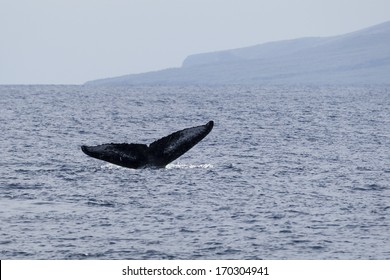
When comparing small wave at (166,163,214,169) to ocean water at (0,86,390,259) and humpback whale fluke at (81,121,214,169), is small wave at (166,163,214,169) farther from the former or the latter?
humpback whale fluke at (81,121,214,169)

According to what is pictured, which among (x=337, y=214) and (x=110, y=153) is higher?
(x=110, y=153)

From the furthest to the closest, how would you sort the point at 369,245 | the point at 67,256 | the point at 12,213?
the point at 12,213
the point at 369,245
the point at 67,256

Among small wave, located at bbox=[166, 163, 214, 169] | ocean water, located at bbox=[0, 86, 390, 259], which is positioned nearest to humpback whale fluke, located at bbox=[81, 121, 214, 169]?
ocean water, located at bbox=[0, 86, 390, 259]

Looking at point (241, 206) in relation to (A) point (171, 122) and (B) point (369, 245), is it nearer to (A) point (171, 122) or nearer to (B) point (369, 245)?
(B) point (369, 245)

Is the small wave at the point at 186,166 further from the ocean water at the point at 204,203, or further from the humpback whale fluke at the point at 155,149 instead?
the humpback whale fluke at the point at 155,149

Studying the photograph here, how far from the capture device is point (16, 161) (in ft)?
137

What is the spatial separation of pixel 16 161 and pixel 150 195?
12163mm

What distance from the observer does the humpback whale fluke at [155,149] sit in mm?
31969

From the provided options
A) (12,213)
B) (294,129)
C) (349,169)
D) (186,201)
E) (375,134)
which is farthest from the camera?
A: (294,129)

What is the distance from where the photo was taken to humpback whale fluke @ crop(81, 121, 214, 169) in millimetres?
31969

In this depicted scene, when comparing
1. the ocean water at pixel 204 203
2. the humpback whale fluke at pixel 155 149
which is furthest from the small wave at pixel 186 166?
the humpback whale fluke at pixel 155 149

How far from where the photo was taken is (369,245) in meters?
24.1

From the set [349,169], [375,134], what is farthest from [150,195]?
[375,134]

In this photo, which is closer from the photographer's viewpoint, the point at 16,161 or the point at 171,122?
the point at 16,161
